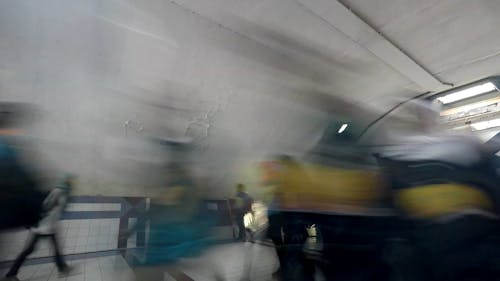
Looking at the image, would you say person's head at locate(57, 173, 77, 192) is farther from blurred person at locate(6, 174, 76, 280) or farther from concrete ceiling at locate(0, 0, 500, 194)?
concrete ceiling at locate(0, 0, 500, 194)

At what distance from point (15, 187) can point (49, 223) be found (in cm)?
→ 10

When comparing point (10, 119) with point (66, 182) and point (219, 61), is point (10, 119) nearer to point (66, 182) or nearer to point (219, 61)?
point (66, 182)

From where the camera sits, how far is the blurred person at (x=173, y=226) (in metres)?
0.41

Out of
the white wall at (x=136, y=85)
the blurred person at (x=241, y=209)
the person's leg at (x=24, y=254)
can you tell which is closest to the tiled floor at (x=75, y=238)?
the person's leg at (x=24, y=254)

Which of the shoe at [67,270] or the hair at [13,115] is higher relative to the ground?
the hair at [13,115]

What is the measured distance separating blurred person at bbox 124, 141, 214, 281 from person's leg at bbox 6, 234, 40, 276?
0.16m

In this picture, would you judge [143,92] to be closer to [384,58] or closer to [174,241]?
[174,241]

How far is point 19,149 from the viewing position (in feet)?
1.28

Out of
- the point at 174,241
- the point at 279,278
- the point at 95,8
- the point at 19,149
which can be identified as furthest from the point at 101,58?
the point at 279,278

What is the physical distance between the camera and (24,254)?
42cm

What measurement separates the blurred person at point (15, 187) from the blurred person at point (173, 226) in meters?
0.17

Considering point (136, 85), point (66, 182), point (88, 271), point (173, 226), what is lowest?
point (88, 271)

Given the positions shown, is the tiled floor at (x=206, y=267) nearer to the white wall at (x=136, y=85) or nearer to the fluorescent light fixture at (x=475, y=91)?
the white wall at (x=136, y=85)

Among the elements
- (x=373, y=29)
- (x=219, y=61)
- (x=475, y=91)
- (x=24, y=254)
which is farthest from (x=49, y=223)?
(x=373, y=29)
